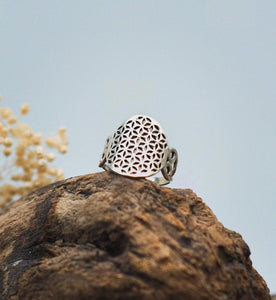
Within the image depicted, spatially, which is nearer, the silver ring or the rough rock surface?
the rough rock surface

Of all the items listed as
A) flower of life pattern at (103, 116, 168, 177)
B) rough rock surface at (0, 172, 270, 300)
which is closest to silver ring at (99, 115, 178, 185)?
flower of life pattern at (103, 116, 168, 177)

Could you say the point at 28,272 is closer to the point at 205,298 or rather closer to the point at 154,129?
the point at 205,298

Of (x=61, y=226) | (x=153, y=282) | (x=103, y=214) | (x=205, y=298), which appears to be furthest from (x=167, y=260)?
(x=61, y=226)

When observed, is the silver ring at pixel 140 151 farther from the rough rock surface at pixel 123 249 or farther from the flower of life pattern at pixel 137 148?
the rough rock surface at pixel 123 249

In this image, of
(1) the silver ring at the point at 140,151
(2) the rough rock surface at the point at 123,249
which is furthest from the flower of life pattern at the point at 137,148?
(2) the rough rock surface at the point at 123,249

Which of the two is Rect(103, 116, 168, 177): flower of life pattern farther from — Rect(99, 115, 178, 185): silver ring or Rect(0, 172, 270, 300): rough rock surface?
Rect(0, 172, 270, 300): rough rock surface

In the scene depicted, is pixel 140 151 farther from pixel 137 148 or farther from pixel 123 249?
pixel 123 249
